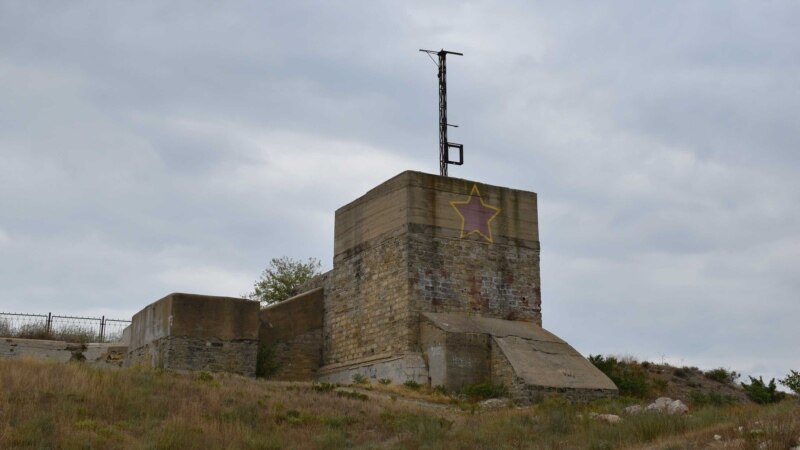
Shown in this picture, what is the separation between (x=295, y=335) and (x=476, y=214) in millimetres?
6521

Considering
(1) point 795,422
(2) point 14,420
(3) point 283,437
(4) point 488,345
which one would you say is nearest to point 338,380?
(4) point 488,345

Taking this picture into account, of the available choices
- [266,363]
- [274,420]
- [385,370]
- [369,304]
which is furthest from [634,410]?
[266,363]

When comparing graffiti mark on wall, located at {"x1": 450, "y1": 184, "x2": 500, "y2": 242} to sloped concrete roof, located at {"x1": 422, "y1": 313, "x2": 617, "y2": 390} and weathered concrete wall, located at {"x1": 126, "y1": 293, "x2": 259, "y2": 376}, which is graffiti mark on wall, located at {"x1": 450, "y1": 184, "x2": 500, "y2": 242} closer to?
sloped concrete roof, located at {"x1": 422, "y1": 313, "x2": 617, "y2": 390}

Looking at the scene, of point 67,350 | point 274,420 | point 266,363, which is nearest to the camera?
point 274,420

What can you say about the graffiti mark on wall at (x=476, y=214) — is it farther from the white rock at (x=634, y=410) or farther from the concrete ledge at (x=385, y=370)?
the white rock at (x=634, y=410)

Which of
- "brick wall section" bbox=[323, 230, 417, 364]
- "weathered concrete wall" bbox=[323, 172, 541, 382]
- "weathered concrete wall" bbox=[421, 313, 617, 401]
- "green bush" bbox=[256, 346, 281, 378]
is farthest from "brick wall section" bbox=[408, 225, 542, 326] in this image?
"green bush" bbox=[256, 346, 281, 378]

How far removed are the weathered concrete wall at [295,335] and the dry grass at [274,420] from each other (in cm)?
664

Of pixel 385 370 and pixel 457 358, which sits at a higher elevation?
pixel 457 358

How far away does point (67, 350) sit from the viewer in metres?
27.9

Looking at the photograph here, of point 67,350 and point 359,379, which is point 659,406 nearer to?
point 359,379

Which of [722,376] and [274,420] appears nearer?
[274,420]

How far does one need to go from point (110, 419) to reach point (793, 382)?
46.3 ft

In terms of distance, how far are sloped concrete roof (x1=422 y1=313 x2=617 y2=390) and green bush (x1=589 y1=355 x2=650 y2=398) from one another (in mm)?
1937

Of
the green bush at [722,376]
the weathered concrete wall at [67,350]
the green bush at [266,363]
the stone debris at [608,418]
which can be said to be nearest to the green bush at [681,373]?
the green bush at [722,376]
